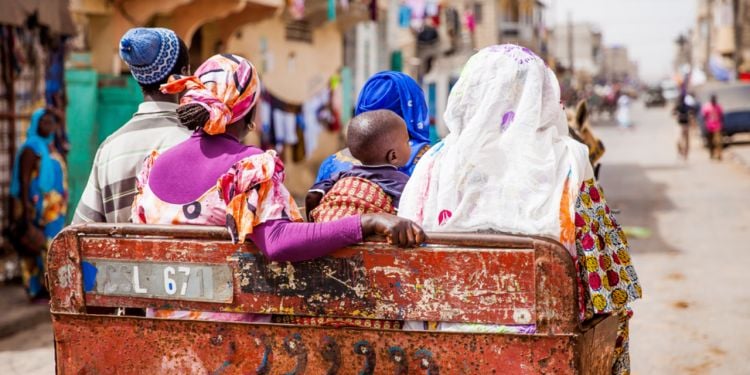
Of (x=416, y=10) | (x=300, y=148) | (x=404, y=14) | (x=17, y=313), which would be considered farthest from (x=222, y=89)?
(x=416, y=10)

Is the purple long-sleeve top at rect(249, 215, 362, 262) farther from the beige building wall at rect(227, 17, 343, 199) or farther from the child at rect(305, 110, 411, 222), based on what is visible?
the beige building wall at rect(227, 17, 343, 199)

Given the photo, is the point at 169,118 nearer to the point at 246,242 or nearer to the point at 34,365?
the point at 246,242

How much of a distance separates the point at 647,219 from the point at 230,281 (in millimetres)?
10921

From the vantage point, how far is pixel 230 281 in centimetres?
272

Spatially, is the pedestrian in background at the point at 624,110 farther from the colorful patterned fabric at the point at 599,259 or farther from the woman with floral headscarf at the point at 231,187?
the woman with floral headscarf at the point at 231,187

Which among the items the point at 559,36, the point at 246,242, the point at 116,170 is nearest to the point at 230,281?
the point at 246,242

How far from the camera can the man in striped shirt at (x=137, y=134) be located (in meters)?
3.41

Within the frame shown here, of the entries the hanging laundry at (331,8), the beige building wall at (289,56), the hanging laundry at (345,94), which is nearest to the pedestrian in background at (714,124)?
the hanging laundry at (345,94)

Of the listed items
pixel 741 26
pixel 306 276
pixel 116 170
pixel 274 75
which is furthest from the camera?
pixel 741 26

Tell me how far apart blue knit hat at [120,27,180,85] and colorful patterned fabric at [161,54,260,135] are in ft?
1.33

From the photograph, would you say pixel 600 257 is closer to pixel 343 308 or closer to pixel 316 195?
pixel 343 308

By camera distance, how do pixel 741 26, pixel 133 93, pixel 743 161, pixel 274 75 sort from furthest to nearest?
1. pixel 741 26
2. pixel 743 161
3. pixel 274 75
4. pixel 133 93

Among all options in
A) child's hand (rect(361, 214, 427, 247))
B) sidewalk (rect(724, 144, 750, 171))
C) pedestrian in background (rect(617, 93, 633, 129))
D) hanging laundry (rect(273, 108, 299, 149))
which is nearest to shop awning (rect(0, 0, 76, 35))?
child's hand (rect(361, 214, 427, 247))

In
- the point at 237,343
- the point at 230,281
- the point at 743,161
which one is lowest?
the point at 743,161
